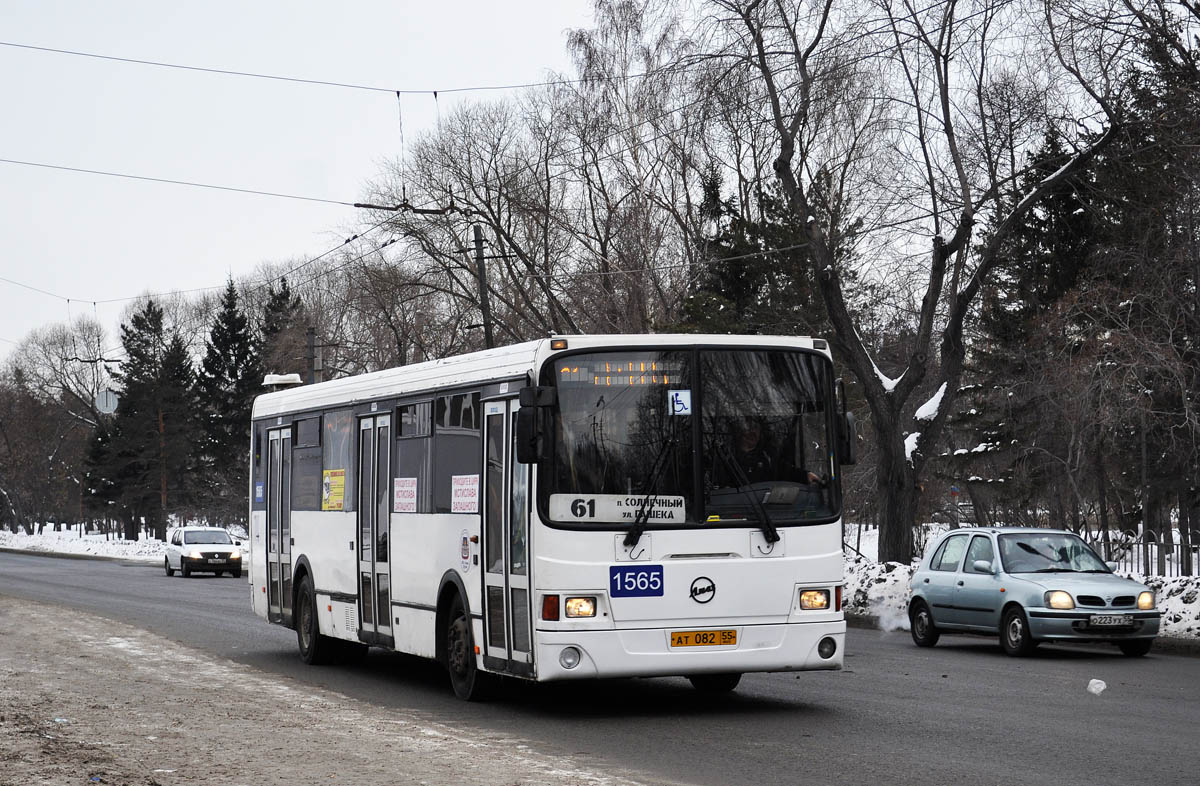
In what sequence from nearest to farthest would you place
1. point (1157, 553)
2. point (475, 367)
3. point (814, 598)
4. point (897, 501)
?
point (814, 598), point (475, 367), point (897, 501), point (1157, 553)

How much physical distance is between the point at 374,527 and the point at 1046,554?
8.56 meters

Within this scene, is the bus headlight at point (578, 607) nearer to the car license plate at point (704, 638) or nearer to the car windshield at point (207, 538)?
the car license plate at point (704, 638)

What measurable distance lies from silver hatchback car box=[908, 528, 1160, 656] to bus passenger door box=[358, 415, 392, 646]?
302 inches

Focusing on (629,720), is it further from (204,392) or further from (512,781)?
(204,392)

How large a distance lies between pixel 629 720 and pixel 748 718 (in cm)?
89

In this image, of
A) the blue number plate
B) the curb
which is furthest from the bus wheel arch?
the curb

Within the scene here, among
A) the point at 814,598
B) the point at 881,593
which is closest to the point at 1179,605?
→ the point at 881,593

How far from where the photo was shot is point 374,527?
51.4 feet

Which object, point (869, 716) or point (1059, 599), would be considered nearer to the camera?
point (869, 716)

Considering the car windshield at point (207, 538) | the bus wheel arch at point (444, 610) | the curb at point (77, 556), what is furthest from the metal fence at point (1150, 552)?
the curb at point (77, 556)

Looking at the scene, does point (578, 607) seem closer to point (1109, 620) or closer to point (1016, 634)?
point (1016, 634)

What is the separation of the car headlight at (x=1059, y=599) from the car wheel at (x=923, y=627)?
2.28 m

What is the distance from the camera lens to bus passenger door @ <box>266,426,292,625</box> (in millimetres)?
18672

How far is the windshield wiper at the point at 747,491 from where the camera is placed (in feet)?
40.5
